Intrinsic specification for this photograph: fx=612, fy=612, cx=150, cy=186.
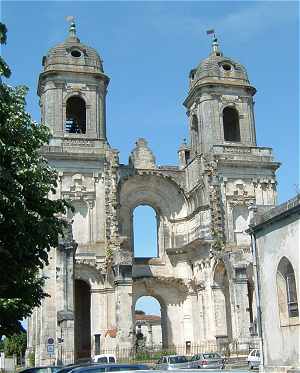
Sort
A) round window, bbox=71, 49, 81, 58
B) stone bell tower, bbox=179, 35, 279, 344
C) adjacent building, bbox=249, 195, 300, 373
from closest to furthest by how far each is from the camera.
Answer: adjacent building, bbox=249, 195, 300, 373 → stone bell tower, bbox=179, 35, 279, 344 → round window, bbox=71, 49, 81, 58

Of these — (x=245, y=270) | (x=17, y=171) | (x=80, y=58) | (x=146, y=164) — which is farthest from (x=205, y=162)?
(x=17, y=171)

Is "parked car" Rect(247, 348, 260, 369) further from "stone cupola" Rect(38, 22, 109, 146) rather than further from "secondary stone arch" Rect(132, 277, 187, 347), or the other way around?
"stone cupola" Rect(38, 22, 109, 146)

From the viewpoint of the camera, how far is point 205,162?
4103 centimetres

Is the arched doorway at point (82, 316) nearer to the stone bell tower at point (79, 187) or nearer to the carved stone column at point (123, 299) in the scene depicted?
the stone bell tower at point (79, 187)

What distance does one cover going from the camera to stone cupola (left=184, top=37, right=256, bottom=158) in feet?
140

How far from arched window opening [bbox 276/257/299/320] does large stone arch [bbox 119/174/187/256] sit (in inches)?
887

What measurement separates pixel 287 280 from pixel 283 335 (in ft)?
5.71

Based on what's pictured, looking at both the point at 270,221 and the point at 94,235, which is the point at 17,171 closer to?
the point at 270,221

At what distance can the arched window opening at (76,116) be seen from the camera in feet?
141

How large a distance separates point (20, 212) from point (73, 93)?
92.2 ft

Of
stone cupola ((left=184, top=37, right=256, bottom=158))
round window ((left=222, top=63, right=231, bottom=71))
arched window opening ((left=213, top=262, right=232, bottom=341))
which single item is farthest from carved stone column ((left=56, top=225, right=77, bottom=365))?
round window ((left=222, top=63, right=231, bottom=71))

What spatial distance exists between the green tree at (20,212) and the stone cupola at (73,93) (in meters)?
23.9

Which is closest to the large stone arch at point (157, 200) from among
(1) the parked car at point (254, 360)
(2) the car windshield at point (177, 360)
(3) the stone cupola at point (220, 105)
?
(3) the stone cupola at point (220, 105)

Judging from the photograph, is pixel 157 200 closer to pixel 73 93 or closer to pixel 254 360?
pixel 73 93
